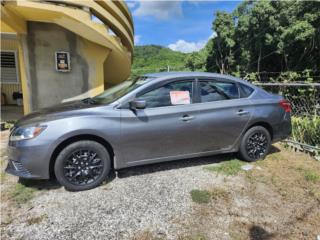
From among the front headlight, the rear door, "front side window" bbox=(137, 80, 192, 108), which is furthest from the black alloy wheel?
the rear door

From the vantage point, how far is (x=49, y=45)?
7.92m

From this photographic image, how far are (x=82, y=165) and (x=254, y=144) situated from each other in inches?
116

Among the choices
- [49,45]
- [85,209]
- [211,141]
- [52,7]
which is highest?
[52,7]

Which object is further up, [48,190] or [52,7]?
[52,7]

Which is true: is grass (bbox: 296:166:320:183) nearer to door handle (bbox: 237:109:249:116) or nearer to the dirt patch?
the dirt patch

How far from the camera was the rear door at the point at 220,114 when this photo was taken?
4.28 m

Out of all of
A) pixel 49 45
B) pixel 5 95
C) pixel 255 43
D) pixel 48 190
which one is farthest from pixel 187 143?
pixel 255 43

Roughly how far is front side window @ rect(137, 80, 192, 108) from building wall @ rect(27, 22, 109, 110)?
486 cm

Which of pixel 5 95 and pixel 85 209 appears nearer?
pixel 85 209

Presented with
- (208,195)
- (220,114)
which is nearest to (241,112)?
(220,114)

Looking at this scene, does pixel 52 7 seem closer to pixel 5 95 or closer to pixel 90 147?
pixel 90 147

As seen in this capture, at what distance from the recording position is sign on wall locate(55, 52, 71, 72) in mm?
8031

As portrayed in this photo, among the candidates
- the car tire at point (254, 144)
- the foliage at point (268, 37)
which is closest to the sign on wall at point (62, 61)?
the car tire at point (254, 144)

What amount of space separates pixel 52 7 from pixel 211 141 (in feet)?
16.8
